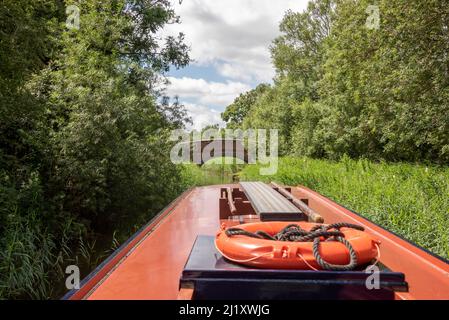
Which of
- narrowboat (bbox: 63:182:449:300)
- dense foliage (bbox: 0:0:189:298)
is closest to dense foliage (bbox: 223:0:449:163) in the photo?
dense foliage (bbox: 0:0:189:298)

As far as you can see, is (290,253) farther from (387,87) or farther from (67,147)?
(387,87)

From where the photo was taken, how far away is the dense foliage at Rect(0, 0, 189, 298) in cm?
513

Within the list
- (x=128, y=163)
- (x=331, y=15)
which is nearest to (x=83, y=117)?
(x=128, y=163)

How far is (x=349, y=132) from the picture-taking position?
14.0m

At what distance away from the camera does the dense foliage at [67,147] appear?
513 centimetres

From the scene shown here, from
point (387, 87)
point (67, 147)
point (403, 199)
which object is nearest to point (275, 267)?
point (403, 199)

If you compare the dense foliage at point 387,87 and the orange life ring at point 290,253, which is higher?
the dense foliage at point 387,87

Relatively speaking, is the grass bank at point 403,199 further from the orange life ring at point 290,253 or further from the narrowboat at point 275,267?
the orange life ring at point 290,253

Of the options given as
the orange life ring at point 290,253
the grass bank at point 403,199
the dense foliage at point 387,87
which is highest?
the dense foliage at point 387,87

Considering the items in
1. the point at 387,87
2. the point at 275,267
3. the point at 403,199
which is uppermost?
the point at 387,87

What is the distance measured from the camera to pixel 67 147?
6.64 meters

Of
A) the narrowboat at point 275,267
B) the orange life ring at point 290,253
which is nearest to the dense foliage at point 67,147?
the narrowboat at point 275,267

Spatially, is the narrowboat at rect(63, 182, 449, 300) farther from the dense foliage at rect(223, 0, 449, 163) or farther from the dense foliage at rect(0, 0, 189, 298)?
the dense foliage at rect(223, 0, 449, 163)

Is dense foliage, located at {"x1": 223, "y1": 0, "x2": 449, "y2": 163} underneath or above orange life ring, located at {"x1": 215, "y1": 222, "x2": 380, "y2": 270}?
above
